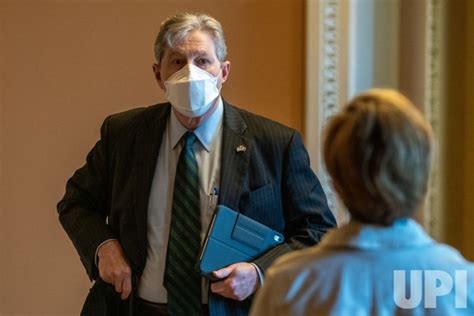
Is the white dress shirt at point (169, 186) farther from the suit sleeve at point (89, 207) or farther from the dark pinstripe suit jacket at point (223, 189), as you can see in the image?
the suit sleeve at point (89, 207)

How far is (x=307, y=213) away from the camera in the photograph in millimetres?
1800

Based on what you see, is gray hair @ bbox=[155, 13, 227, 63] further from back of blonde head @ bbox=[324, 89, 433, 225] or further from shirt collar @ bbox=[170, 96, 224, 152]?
back of blonde head @ bbox=[324, 89, 433, 225]

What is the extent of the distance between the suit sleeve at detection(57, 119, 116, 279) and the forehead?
0.92 feet

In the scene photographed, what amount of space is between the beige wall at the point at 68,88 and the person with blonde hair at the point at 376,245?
1.41 meters

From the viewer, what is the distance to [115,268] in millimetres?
1736

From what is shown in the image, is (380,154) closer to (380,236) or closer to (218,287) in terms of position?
(380,236)

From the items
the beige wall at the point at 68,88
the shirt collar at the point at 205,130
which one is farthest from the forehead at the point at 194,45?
the beige wall at the point at 68,88

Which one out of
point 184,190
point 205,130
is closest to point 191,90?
point 205,130

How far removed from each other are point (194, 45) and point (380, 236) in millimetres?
917

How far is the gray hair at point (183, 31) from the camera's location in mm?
1811

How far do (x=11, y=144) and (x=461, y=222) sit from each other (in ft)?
4.79

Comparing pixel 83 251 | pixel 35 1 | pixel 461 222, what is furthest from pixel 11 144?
pixel 461 222

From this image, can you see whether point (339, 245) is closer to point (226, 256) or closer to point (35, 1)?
point (226, 256)

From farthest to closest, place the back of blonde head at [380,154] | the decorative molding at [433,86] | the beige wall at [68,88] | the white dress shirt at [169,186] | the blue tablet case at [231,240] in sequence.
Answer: the beige wall at [68,88], the decorative molding at [433,86], the white dress shirt at [169,186], the blue tablet case at [231,240], the back of blonde head at [380,154]
